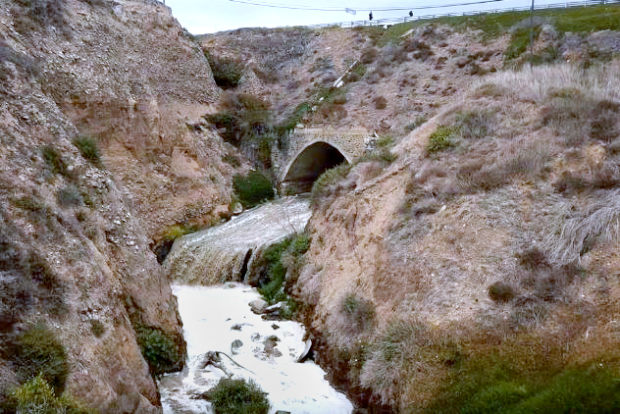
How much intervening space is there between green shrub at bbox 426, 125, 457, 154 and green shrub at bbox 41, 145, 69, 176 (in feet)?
32.6

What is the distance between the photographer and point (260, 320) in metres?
15.9

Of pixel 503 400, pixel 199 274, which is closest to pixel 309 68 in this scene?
pixel 199 274

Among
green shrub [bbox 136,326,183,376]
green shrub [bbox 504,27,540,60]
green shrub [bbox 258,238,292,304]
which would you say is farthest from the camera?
green shrub [bbox 504,27,540,60]

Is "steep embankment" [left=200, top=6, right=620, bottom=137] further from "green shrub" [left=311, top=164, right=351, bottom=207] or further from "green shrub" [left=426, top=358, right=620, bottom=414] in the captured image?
"green shrub" [left=426, top=358, right=620, bottom=414]

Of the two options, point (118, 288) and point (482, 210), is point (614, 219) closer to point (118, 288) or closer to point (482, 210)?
point (482, 210)

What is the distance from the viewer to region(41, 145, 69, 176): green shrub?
12195mm

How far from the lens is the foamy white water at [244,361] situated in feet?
38.5

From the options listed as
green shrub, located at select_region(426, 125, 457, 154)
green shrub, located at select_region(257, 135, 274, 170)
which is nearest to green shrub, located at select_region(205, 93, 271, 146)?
green shrub, located at select_region(257, 135, 274, 170)

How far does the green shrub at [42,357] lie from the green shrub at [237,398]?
3815 mm

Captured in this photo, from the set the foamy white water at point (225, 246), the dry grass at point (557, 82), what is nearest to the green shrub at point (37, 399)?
the foamy white water at point (225, 246)


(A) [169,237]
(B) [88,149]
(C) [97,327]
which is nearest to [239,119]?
(A) [169,237]

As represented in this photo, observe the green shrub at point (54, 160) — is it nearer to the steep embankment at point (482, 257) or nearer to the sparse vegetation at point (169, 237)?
the steep embankment at point (482, 257)

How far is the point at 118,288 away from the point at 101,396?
330cm

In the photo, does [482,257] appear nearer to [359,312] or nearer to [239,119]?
[359,312]
